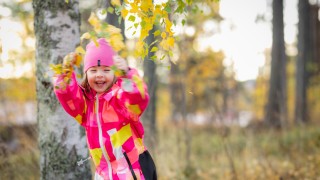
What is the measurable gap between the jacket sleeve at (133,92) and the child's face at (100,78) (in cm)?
22

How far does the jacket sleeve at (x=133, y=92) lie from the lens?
1.79 metres

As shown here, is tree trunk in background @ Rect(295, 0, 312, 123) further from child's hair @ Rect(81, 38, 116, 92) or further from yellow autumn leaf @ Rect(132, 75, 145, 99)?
yellow autumn leaf @ Rect(132, 75, 145, 99)

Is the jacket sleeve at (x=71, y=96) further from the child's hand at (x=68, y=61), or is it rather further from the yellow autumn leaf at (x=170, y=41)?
the yellow autumn leaf at (x=170, y=41)

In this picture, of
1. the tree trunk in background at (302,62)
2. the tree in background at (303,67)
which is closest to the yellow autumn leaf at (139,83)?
the tree in background at (303,67)

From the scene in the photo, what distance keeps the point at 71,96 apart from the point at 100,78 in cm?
20

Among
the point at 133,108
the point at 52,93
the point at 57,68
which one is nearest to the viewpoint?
the point at 133,108

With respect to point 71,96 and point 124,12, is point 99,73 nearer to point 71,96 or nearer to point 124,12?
point 71,96

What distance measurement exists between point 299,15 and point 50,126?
41.7ft

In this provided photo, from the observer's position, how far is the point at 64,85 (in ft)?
6.85

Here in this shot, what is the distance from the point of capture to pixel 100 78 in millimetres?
2098

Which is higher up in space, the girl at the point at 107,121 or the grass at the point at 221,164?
the girl at the point at 107,121

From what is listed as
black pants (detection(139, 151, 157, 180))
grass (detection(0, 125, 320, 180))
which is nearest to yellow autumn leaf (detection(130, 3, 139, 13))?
black pants (detection(139, 151, 157, 180))

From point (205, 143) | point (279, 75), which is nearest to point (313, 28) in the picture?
point (279, 75)

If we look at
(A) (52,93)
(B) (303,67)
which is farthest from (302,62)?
(A) (52,93)
